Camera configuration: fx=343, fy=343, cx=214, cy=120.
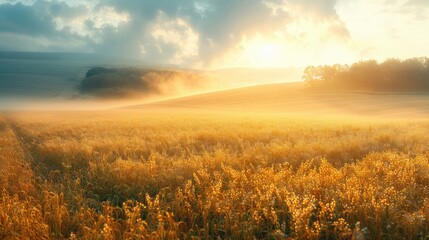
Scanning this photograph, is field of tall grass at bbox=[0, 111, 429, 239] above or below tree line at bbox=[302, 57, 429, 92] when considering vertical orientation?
below

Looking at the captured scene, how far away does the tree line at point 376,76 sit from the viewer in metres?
67.8

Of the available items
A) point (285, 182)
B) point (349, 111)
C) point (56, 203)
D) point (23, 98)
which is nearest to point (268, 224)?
point (285, 182)

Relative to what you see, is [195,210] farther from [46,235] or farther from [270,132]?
[270,132]

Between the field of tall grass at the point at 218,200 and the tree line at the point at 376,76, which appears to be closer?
the field of tall grass at the point at 218,200

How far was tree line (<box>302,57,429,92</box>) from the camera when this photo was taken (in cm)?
6781

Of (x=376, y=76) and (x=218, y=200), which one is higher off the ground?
(x=376, y=76)

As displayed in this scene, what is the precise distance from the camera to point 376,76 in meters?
70.3

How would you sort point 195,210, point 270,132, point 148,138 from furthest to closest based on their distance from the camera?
point 270,132 < point 148,138 < point 195,210

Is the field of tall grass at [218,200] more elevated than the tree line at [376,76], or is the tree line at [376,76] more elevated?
the tree line at [376,76]

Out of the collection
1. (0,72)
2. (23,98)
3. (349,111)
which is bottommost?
(349,111)

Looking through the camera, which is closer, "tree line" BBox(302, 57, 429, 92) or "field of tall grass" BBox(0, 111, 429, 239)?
"field of tall grass" BBox(0, 111, 429, 239)

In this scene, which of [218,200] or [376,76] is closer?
[218,200]

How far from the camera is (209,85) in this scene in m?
140

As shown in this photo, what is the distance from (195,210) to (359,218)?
2.64 m
